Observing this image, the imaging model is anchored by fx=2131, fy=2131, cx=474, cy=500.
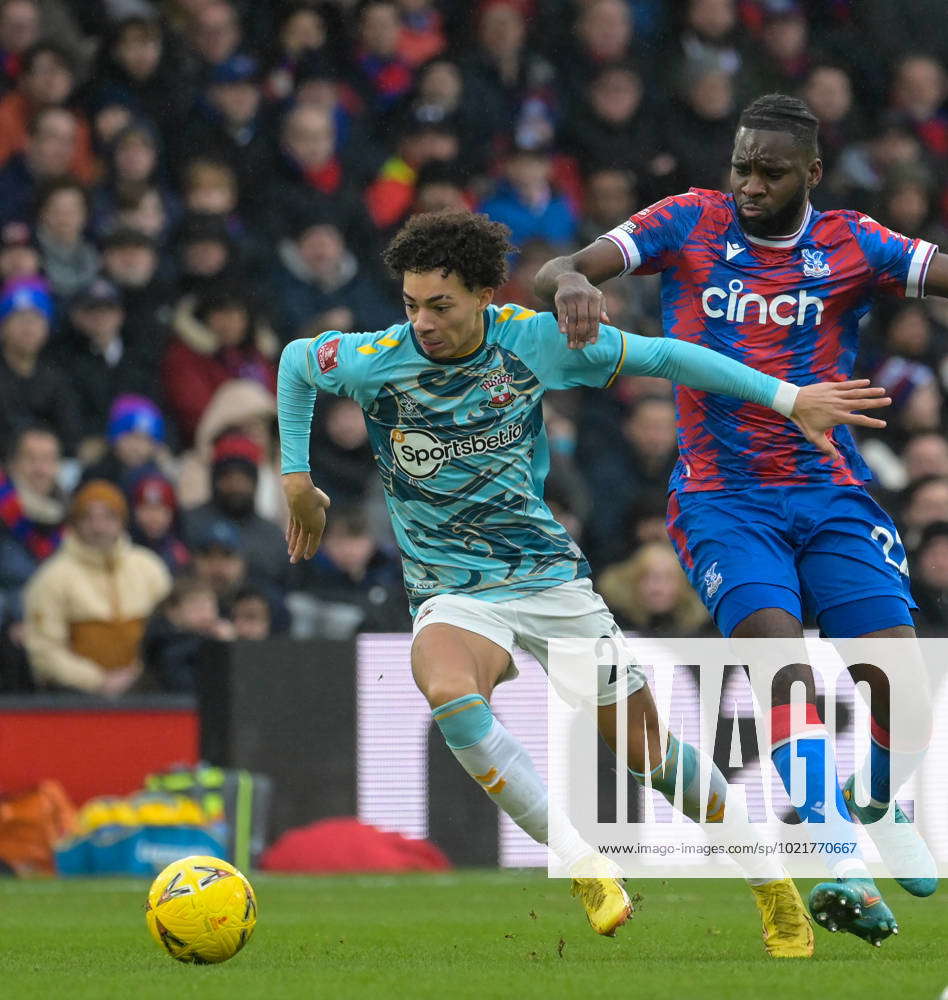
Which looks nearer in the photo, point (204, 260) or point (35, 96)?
point (204, 260)

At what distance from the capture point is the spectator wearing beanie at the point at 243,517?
12594mm

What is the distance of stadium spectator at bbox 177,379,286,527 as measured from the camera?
1306 centimetres

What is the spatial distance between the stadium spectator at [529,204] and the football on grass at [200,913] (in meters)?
9.01

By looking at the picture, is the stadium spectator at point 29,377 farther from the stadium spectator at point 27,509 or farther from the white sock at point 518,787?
the white sock at point 518,787

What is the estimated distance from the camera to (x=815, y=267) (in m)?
7.06

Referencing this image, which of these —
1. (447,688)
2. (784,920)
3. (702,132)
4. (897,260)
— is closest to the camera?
(447,688)

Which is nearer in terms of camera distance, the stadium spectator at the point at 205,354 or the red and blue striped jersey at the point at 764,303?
the red and blue striped jersey at the point at 764,303

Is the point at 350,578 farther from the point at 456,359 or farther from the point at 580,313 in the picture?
the point at 580,313

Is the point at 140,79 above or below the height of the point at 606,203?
above

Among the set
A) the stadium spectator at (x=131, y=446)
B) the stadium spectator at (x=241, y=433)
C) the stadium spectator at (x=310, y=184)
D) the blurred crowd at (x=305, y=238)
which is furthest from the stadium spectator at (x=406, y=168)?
the stadium spectator at (x=131, y=446)

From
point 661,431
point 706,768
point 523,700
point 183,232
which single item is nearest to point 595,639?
point 706,768

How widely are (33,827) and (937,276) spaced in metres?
6.41

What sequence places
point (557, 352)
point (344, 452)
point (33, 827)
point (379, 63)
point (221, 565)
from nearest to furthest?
point (557, 352) < point (33, 827) < point (221, 565) < point (344, 452) < point (379, 63)

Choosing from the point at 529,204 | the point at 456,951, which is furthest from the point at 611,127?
the point at 456,951
